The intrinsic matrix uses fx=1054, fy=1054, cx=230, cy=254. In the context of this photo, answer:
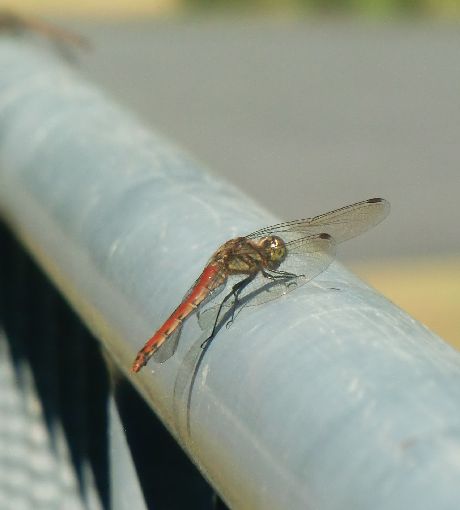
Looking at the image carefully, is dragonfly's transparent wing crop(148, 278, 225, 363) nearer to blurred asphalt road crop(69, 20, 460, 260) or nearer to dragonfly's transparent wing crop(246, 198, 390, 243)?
dragonfly's transparent wing crop(246, 198, 390, 243)

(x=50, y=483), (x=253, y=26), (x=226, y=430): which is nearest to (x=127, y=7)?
(x=253, y=26)

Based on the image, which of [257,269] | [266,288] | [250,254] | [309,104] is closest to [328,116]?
[309,104]

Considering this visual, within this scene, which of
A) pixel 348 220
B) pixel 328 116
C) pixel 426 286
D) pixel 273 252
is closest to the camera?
pixel 273 252

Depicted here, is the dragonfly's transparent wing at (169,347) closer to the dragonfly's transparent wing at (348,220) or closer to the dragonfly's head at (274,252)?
the dragonfly's head at (274,252)

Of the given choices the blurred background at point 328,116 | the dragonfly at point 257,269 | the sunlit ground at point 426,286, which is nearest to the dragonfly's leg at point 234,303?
the dragonfly at point 257,269

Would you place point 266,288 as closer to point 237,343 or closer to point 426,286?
point 237,343

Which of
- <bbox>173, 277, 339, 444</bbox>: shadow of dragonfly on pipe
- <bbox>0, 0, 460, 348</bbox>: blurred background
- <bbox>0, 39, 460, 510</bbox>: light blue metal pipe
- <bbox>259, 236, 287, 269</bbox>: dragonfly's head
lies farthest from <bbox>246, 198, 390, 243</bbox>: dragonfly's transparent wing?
<bbox>0, 0, 460, 348</bbox>: blurred background


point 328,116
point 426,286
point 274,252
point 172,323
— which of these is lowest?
point 426,286
